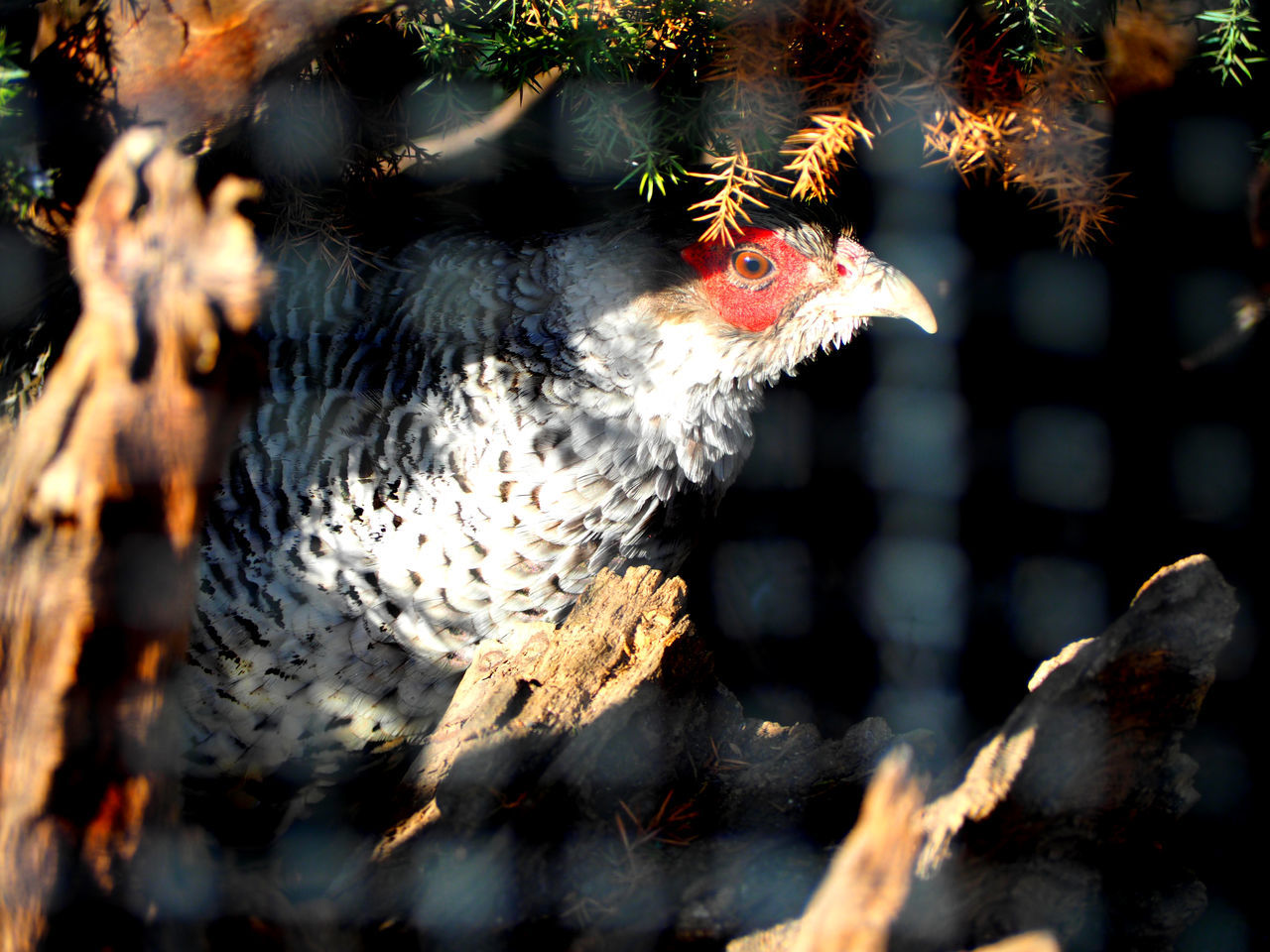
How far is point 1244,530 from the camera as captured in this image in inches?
62.9

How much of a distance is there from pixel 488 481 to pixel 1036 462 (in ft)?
3.86

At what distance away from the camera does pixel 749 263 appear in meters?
1.14

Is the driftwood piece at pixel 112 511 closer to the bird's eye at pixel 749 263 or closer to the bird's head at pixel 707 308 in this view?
the bird's head at pixel 707 308

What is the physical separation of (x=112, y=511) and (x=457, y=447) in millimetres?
528

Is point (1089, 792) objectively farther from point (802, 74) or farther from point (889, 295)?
point (802, 74)

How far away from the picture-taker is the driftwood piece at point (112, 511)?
21.8 inches

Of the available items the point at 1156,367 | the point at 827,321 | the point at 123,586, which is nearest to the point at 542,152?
the point at 827,321

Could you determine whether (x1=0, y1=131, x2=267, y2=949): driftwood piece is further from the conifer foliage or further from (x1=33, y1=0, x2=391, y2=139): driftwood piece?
the conifer foliage

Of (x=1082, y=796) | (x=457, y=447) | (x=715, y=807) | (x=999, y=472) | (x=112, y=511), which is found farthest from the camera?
(x=999, y=472)

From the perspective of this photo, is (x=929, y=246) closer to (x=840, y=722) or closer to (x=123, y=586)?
(x=840, y=722)

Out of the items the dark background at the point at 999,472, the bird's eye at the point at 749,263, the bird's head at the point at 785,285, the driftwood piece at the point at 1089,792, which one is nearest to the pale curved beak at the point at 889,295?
the bird's head at the point at 785,285

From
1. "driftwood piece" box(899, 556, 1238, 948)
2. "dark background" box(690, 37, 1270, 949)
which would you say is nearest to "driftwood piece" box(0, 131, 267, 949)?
Result: "driftwood piece" box(899, 556, 1238, 948)

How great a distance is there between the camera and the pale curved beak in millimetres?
1152

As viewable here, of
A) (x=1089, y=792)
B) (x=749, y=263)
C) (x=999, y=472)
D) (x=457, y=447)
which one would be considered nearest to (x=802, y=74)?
(x=749, y=263)
